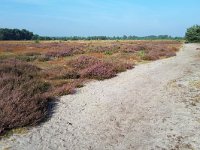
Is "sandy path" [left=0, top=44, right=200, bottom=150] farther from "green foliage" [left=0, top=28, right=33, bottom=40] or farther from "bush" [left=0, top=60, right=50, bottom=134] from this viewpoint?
"green foliage" [left=0, top=28, right=33, bottom=40]

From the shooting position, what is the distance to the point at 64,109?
1021 cm

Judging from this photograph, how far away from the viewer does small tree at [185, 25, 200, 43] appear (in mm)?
74125

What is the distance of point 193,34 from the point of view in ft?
252

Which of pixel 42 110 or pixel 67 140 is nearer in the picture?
pixel 67 140

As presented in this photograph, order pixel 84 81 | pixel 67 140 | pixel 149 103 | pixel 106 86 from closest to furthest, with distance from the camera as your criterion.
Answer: pixel 67 140 < pixel 149 103 < pixel 106 86 < pixel 84 81

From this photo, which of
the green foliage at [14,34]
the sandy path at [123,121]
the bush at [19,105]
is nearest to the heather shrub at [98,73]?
the sandy path at [123,121]

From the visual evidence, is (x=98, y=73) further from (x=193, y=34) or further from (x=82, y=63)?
(x=193, y=34)

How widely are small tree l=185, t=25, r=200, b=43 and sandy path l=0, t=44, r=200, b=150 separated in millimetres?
64191

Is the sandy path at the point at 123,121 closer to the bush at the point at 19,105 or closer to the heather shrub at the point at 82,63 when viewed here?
the bush at the point at 19,105

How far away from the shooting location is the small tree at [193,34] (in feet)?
243

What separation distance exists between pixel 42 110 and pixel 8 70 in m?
6.27

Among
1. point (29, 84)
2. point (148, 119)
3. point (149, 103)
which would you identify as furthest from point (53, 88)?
point (148, 119)

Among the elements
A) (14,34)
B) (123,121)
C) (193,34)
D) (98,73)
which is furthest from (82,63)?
(14,34)

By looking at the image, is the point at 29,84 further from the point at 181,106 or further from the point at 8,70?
the point at 181,106
